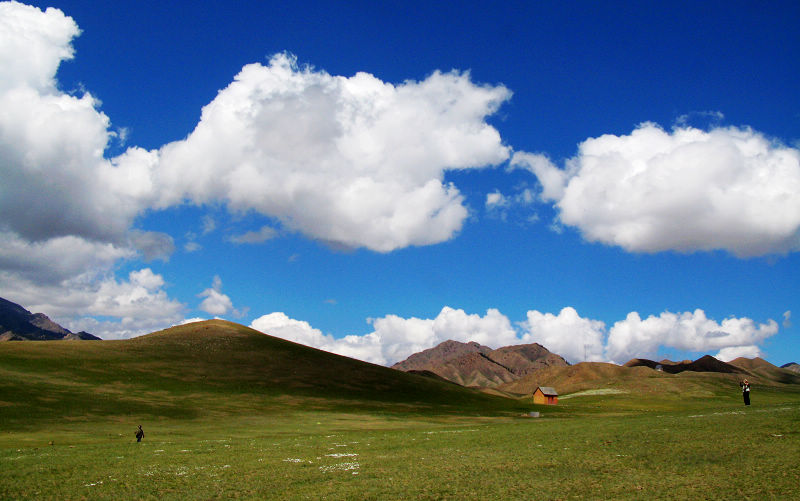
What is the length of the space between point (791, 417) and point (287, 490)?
36.1 m

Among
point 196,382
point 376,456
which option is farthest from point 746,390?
point 196,382

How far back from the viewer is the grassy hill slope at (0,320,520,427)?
8519cm

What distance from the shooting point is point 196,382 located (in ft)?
387

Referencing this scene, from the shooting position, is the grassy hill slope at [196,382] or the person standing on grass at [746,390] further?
the grassy hill slope at [196,382]

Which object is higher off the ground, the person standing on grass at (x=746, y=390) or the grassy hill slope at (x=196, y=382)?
the person standing on grass at (x=746, y=390)

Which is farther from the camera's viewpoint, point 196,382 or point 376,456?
point 196,382

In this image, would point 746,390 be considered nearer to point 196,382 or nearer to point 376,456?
point 376,456

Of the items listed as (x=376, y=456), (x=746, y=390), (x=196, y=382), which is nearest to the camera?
(x=376, y=456)

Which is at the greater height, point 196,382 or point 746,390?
point 746,390

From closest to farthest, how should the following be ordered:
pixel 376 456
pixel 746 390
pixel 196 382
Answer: pixel 376 456 → pixel 746 390 → pixel 196 382

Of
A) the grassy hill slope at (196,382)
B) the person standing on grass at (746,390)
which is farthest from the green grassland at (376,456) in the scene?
the person standing on grass at (746,390)

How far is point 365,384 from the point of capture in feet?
481

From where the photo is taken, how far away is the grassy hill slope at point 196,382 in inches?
3354

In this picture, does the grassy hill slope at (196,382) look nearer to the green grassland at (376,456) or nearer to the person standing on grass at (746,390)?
the green grassland at (376,456)
